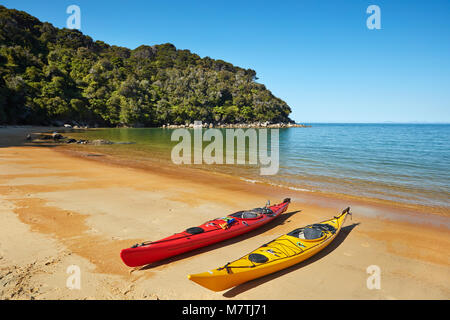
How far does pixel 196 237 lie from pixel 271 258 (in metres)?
2.23

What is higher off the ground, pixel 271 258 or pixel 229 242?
pixel 271 258

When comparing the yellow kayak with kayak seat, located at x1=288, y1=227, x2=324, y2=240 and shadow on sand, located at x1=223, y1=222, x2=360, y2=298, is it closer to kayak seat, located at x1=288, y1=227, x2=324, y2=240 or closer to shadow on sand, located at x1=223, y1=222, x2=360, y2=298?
kayak seat, located at x1=288, y1=227, x2=324, y2=240

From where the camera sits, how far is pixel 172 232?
8.24 meters

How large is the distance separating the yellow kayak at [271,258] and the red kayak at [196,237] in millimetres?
1480

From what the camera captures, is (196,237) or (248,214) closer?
(196,237)

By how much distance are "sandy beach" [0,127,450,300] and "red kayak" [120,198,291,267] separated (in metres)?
0.25

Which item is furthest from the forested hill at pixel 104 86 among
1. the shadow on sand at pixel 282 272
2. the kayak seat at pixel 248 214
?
the shadow on sand at pixel 282 272

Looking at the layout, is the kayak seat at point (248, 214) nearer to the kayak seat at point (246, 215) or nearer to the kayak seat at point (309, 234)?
the kayak seat at point (246, 215)

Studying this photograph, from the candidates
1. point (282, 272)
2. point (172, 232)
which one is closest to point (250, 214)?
point (282, 272)

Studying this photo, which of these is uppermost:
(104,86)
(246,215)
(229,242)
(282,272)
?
(104,86)

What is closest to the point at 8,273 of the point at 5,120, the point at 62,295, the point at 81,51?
the point at 62,295

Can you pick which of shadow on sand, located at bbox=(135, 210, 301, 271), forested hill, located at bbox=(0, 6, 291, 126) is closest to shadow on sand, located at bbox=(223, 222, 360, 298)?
shadow on sand, located at bbox=(135, 210, 301, 271)

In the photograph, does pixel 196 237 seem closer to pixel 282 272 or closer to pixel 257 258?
pixel 257 258
